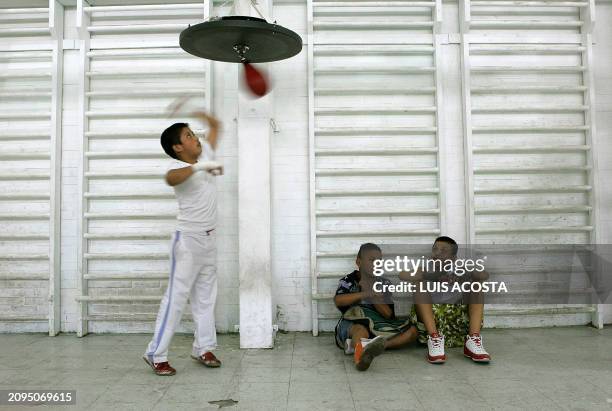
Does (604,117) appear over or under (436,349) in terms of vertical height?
over

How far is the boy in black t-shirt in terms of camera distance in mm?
3803

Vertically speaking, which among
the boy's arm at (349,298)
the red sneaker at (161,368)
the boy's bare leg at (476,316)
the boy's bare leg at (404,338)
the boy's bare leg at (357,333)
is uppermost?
the boy's arm at (349,298)

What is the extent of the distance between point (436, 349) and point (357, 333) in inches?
22.1

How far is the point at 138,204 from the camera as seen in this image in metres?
4.70

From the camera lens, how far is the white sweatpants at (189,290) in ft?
11.1

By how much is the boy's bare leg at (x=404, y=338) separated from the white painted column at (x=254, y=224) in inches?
37.4

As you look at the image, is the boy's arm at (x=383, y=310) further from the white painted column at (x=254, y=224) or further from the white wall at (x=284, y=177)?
the white painted column at (x=254, y=224)

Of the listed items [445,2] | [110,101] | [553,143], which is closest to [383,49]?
[445,2]

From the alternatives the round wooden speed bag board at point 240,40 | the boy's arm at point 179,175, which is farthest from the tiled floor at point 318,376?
the round wooden speed bag board at point 240,40

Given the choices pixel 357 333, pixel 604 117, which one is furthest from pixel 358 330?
pixel 604 117

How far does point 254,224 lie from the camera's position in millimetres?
4113

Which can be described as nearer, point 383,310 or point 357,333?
point 357,333

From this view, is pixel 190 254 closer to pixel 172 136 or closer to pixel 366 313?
pixel 172 136

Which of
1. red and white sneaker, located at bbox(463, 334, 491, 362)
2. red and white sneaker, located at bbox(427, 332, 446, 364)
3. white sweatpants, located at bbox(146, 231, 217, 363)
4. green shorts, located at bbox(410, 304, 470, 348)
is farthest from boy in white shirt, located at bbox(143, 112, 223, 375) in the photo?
red and white sneaker, located at bbox(463, 334, 491, 362)
